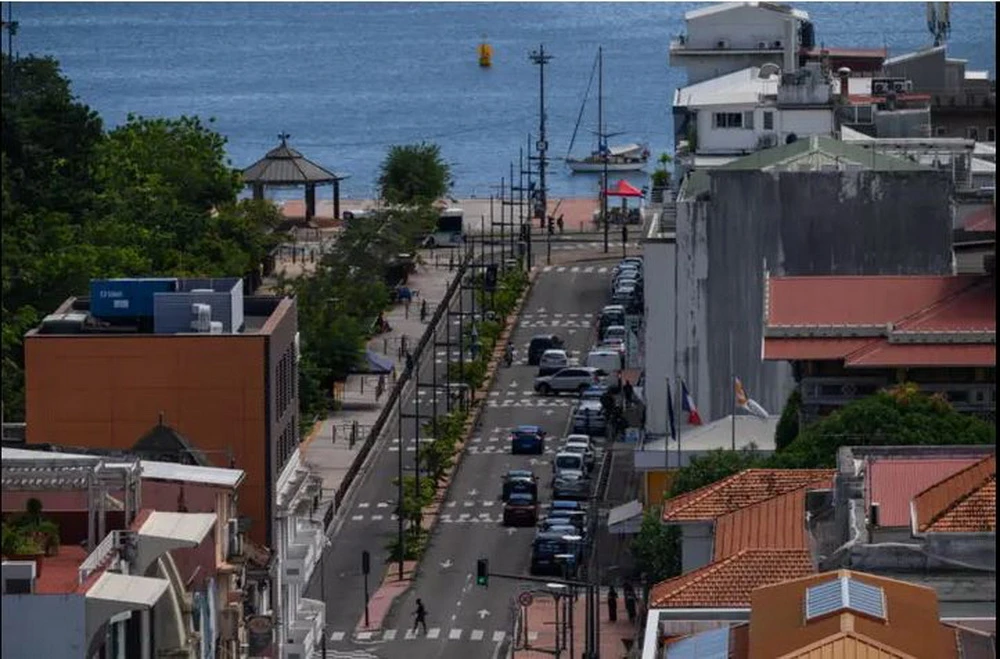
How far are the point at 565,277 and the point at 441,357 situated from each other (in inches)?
970

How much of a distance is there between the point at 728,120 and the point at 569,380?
11.8 metres

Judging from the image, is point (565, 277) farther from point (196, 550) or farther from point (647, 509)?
point (196, 550)

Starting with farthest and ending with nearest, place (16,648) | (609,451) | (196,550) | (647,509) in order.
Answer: (609,451), (647,509), (196,550), (16,648)

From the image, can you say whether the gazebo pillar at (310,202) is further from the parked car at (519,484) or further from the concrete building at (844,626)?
the concrete building at (844,626)

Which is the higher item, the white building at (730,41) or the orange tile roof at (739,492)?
the white building at (730,41)

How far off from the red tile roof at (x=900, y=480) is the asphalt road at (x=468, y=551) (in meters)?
29.7

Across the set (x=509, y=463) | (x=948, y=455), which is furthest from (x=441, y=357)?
(x=948, y=455)

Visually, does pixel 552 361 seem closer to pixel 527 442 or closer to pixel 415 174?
pixel 527 442

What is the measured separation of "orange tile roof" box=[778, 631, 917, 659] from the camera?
49.2 m

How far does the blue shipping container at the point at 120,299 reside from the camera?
85062mm

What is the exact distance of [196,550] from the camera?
6469 centimetres

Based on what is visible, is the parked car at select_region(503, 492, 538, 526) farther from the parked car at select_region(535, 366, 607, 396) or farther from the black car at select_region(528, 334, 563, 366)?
the black car at select_region(528, 334, 563, 366)

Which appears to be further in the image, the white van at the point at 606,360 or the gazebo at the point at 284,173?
the gazebo at the point at 284,173

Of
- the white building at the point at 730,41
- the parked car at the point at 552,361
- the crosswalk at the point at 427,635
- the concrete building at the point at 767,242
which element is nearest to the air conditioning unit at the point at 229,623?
the crosswalk at the point at 427,635
